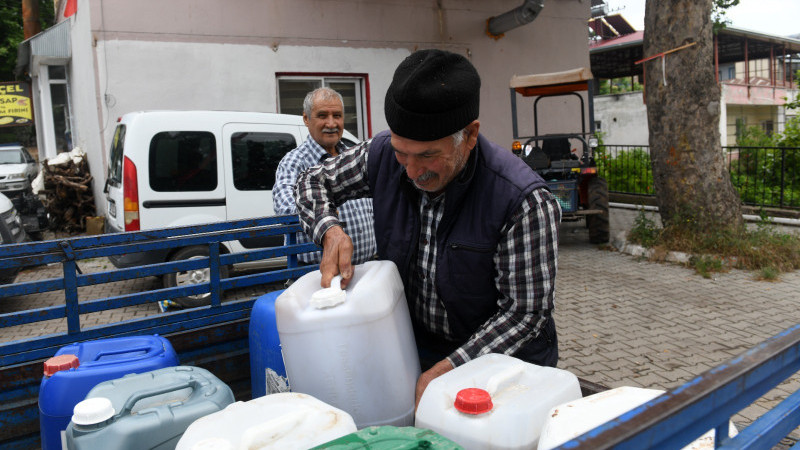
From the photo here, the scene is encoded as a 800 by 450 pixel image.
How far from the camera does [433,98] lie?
5.06 feet

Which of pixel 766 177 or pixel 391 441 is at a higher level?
pixel 766 177

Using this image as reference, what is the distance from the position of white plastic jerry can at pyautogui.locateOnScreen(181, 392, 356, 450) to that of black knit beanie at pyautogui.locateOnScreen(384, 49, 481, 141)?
0.74 metres

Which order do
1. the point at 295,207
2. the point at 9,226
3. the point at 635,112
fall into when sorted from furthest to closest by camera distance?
the point at 635,112 < the point at 9,226 < the point at 295,207

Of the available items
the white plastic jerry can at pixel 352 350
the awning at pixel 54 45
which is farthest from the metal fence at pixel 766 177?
the awning at pixel 54 45

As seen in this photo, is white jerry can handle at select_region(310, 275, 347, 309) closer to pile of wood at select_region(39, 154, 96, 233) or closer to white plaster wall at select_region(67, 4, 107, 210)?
white plaster wall at select_region(67, 4, 107, 210)

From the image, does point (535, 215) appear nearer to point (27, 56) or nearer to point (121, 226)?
point (121, 226)

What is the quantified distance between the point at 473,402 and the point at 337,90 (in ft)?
31.7

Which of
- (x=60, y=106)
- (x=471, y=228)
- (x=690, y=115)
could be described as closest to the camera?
(x=471, y=228)

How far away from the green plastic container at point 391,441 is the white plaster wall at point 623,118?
25190 mm

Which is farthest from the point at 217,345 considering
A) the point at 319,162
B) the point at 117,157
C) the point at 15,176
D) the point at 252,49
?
the point at 15,176

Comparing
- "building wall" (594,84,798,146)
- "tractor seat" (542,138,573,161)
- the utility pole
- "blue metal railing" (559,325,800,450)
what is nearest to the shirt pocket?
"blue metal railing" (559,325,800,450)

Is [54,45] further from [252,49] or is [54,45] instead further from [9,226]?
[9,226]

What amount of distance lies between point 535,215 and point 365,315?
56 centimetres

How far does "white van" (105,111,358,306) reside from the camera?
241 inches
